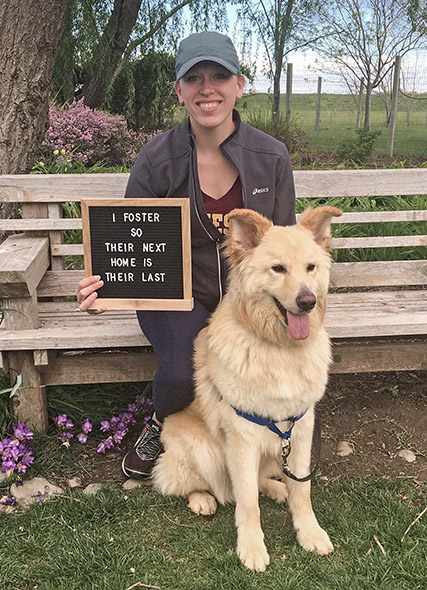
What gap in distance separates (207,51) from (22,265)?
1417 millimetres

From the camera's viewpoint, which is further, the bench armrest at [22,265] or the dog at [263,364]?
the bench armrest at [22,265]

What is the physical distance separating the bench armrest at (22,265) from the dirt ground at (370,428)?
44.1 inches

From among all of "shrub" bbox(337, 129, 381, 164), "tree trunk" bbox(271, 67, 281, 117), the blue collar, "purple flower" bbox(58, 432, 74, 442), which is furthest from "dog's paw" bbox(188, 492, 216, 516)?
"tree trunk" bbox(271, 67, 281, 117)

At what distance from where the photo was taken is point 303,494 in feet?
7.97

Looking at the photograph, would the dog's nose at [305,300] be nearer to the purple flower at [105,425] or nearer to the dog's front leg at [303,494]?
the dog's front leg at [303,494]

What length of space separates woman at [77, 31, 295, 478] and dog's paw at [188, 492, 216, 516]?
0.33 metres

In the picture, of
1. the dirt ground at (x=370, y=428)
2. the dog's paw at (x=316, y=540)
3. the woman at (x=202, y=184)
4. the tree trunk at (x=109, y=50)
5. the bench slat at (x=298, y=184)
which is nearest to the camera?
the dog's paw at (x=316, y=540)

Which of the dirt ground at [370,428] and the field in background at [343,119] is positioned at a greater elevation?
the field in background at [343,119]

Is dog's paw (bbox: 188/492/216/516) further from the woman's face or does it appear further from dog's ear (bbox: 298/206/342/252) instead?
the woman's face

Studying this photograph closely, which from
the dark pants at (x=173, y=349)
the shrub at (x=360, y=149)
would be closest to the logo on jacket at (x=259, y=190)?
the dark pants at (x=173, y=349)

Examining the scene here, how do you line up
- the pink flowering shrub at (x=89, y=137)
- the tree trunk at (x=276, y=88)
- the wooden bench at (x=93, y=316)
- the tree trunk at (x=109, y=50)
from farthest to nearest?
the tree trunk at (x=276, y=88) < the tree trunk at (x=109, y=50) < the pink flowering shrub at (x=89, y=137) < the wooden bench at (x=93, y=316)

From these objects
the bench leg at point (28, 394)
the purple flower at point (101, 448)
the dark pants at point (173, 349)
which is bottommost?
the purple flower at point (101, 448)

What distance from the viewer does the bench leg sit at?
2.95m

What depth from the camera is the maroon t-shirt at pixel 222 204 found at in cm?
276
